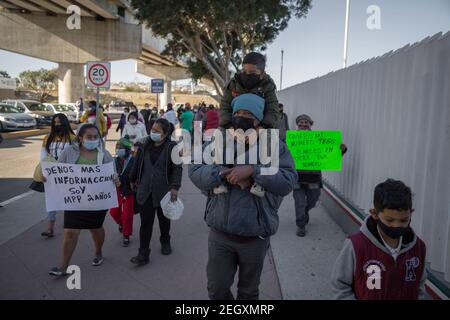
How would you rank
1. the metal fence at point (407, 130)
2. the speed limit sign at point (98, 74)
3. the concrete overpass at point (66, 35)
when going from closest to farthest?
the metal fence at point (407, 130)
the speed limit sign at point (98, 74)
the concrete overpass at point (66, 35)

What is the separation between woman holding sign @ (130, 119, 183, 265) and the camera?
15.6 ft

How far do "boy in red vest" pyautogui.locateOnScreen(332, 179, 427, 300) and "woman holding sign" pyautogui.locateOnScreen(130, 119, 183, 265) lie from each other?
2.89 m

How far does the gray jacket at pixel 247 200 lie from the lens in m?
2.65

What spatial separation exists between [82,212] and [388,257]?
3227 mm

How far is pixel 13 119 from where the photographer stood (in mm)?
21594

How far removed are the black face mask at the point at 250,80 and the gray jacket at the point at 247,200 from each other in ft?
1.83

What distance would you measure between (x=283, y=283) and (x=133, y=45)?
1396 inches

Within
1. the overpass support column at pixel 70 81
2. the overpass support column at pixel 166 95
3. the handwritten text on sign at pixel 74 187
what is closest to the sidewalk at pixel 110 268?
the handwritten text on sign at pixel 74 187

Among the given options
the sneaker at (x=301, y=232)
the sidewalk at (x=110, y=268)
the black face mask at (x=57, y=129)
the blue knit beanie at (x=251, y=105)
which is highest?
the blue knit beanie at (x=251, y=105)

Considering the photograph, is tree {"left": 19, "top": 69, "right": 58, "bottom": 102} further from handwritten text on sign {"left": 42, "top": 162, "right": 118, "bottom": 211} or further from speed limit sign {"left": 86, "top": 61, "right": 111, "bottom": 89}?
handwritten text on sign {"left": 42, "top": 162, "right": 118, "bottom": 211}

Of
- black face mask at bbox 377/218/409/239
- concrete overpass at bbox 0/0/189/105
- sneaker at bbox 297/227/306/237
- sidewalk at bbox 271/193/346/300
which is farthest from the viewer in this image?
concrete overpass at bbox 0/0/189/105

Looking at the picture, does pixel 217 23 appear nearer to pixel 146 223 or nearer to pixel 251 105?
pixel 146 223

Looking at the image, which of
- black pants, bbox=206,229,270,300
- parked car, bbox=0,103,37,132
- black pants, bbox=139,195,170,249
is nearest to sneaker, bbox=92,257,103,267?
black pants, bbox=139,195,170,249

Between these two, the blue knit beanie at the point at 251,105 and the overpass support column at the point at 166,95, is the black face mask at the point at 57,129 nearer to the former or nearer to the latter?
the blue knit beanie at the point at 251,105
